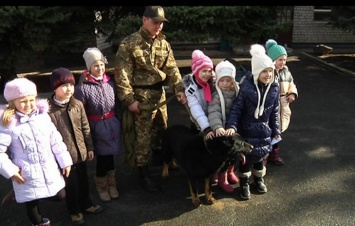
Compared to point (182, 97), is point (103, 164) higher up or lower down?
lower down

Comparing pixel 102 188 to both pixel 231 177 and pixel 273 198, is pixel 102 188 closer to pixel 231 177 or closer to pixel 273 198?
pixel 231 177

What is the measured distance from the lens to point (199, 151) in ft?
11.7

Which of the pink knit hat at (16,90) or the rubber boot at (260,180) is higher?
the pink knit hat at (16,90)

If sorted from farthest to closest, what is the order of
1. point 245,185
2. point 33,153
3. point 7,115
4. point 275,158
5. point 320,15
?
point 320,15 → point 275,158 → point 245,185 → point 33,153 → point 7,115

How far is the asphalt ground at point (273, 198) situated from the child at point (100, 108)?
18.3 inches

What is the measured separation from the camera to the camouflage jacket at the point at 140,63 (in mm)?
3768

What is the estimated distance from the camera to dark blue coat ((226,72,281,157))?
3600 millimetres

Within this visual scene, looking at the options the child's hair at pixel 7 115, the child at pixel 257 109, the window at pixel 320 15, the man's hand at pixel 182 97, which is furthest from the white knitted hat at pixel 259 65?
the window at pixel 320 15

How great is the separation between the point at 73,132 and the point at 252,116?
Result: 1779 millimetres

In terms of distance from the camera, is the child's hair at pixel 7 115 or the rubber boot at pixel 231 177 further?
the rubber boot at pixel 231 177

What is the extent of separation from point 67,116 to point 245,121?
5.81 feet

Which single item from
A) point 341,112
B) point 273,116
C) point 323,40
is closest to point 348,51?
point 323,40

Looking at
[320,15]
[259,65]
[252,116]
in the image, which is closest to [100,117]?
[252,116]

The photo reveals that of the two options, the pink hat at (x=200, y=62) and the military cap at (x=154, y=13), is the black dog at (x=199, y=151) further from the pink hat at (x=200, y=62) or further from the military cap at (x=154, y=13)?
the military cap at (x=154, y=13)
